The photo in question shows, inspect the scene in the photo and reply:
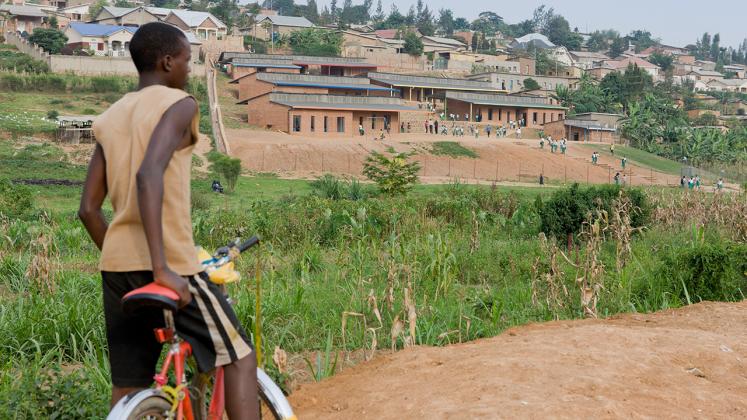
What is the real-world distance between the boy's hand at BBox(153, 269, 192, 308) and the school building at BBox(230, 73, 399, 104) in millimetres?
46338

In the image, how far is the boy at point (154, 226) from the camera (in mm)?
2850

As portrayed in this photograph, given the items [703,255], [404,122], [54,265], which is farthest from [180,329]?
[404,122]

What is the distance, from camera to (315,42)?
75188 millimetres

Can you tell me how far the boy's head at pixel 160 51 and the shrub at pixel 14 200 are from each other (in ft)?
50.4

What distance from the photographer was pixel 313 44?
244 ft

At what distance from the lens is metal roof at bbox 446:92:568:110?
187 ft

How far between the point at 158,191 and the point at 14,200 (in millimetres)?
16779

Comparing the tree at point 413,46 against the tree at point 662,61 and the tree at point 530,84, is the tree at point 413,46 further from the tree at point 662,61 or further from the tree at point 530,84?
the tree at point 662,61

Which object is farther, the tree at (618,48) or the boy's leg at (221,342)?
the tree at (618,48)

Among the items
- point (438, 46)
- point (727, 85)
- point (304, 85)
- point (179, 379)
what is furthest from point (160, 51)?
point (727, 85)

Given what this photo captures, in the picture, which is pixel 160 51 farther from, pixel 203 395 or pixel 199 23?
pixel 199 23

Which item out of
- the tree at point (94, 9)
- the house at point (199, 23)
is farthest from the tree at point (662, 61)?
the tree at point (94, 9)

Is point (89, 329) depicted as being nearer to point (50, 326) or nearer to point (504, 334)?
point (50, 326)

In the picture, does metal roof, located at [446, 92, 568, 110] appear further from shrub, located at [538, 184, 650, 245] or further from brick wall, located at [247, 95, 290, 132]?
shrub, located at [538, 184, 650, 245]
